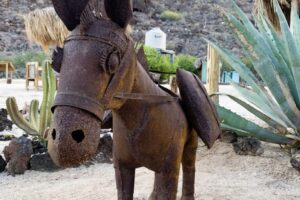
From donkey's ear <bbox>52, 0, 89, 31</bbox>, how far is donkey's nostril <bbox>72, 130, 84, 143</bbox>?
0.96 ft

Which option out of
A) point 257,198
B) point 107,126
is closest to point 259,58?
point 257,198

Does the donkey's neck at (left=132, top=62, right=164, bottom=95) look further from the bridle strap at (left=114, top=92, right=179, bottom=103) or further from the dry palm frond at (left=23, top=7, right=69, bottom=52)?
the dry palm frond at (left=23, top=7, right=69, bottom=52)

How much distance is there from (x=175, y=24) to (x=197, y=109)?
22987 millimetres

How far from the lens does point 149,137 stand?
127cm

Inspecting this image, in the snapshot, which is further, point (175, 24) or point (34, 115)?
point (175, 24)

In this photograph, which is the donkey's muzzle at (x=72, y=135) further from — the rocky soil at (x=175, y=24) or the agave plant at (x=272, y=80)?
the rocky soil at (x=175, y=24)

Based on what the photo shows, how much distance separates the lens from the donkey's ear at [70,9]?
1.03 meters

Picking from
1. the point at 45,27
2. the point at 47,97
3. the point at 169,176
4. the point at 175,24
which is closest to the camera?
the point at 169,176

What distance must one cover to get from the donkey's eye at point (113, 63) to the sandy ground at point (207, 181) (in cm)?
119

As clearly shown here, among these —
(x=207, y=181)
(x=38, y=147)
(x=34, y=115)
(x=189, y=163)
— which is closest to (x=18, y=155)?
(x=38, y=147)

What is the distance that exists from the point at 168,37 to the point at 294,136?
20107mm

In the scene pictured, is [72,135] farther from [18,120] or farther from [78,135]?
[18,120]

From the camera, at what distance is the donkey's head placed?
963 millimetres

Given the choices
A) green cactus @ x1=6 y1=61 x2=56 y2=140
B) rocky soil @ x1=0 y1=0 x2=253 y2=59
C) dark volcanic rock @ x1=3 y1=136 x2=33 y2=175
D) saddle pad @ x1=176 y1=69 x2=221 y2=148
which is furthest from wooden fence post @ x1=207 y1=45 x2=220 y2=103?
rocky soil @ x1=0 y1=0 x2=253 y2=59
